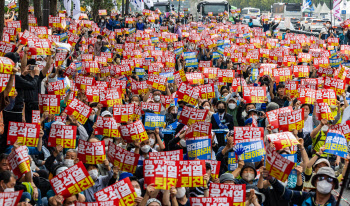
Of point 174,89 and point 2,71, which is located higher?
point 2,71

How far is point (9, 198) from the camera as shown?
5.14 meters

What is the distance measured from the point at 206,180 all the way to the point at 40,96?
171 inches

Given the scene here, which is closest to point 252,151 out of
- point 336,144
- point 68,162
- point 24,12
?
point 336,144

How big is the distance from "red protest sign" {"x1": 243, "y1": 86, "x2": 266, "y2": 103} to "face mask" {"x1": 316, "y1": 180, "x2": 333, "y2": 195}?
221 inches

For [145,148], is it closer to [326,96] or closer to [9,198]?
[9,198]

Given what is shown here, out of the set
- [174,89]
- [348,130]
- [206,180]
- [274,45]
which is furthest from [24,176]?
[274,45]

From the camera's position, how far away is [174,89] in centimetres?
1323

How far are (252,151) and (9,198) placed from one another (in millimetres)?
3331

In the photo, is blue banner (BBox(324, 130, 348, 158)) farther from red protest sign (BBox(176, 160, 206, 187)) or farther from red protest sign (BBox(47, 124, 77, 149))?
red protest sign (BBox(47, 124, 77, 149))

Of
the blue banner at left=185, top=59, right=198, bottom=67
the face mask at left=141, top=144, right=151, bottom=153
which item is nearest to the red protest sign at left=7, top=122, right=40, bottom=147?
the face mask at left=141, top=144, right=151, bottom=153

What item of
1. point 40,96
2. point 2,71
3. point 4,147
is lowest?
point 4,147

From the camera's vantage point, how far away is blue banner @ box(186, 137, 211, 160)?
7703mm

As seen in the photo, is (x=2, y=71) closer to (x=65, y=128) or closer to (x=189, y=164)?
(x=65, y=128)

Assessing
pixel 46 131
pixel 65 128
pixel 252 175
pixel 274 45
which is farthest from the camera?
pixel 274 45
